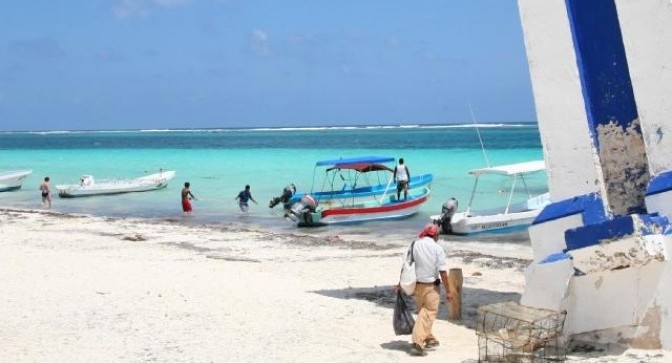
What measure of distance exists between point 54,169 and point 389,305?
55.3m

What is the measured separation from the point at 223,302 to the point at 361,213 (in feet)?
46.3


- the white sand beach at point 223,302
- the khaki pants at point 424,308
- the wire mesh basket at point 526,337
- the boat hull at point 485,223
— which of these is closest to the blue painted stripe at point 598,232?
the wire mesh basket at point 526,337

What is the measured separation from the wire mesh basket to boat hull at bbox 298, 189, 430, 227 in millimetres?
16046

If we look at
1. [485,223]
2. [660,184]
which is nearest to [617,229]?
[660,184]

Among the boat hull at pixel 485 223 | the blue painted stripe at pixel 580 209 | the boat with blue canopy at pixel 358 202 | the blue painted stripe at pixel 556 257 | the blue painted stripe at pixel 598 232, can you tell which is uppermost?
the blue painted stripe at pixel 580 209

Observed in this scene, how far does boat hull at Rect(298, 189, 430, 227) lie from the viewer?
24.8 meters

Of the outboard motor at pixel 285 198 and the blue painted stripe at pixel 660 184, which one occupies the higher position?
the blue painted stripe at pixel 660 184

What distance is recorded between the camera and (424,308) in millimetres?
8961

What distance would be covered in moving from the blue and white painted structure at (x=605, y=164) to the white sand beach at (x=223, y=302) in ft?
1.94

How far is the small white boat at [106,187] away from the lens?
3603 cm

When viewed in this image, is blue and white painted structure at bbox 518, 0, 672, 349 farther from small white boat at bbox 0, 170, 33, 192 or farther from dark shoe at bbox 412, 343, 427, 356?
small white boat at bbox 0, 170, 33, 192

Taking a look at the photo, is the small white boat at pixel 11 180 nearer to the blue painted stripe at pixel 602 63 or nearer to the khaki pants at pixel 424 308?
the khaki pants at pixel 424 308

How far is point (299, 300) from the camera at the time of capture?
11875 mm

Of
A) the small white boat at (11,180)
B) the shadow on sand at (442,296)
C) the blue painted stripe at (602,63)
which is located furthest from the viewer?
the small white boat at (11,180)
